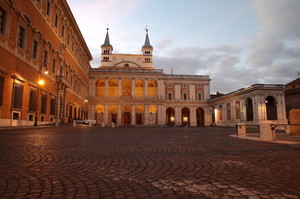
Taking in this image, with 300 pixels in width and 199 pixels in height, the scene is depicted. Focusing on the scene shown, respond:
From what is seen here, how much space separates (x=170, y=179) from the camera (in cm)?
258

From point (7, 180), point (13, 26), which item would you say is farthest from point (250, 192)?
point (13, 26)

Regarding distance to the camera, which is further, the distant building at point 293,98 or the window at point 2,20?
the distant building at point 293,98

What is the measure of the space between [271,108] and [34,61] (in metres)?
35.1

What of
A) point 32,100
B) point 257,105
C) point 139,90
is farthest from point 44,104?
point 139,90

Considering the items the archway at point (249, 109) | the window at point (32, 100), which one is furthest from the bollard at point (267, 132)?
the archway at point (249, 109)

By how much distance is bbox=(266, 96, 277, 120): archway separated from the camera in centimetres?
3350

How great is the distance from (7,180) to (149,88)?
47003mm

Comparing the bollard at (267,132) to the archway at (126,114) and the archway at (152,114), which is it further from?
the archway at (126,114)

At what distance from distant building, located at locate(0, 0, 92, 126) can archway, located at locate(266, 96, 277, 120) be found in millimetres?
31851

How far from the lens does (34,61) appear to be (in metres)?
17.3

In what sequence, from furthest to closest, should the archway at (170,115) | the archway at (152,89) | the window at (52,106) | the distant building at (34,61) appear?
the archway at (170,115) < the archway at (152,89) < the window at (52,106) < the distant building at (34,61)

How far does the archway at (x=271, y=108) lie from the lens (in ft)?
110

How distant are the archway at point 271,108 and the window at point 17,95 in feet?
114

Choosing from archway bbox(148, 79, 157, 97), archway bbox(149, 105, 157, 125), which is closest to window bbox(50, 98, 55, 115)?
archway bbox(149, 105, 157, 125)
